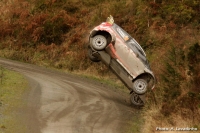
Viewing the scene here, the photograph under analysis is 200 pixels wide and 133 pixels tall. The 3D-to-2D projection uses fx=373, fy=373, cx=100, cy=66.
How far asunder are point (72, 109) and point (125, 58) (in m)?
4.09

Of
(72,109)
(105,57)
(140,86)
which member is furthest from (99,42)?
(72,109)

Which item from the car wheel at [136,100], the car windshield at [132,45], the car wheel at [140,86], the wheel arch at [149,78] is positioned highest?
the car windshield at [132,45]

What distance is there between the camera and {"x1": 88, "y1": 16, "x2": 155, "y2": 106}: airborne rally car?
14.6m

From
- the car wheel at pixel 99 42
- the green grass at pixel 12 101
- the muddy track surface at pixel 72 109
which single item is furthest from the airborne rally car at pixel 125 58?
the green grass at pixel 12 101

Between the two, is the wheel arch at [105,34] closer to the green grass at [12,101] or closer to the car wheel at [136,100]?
the car wheel at [136,100]

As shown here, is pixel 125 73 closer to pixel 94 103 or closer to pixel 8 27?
pixel 94 103

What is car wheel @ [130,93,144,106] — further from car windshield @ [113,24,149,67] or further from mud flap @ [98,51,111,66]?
mud flap @ [98,51,111,66]

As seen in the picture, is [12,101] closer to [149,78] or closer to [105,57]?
[105,57]

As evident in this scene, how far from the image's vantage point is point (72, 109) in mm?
11633

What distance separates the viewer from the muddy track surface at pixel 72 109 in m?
9.73

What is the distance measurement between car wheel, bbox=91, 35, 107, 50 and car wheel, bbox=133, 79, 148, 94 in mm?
1993

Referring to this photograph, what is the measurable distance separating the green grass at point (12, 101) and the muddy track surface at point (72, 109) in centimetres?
26

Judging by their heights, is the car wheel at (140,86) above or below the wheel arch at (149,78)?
below

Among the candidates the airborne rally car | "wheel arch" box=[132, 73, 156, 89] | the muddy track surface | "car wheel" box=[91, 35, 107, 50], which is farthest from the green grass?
"wheel arch" box=[132, 73, 156, 89]
